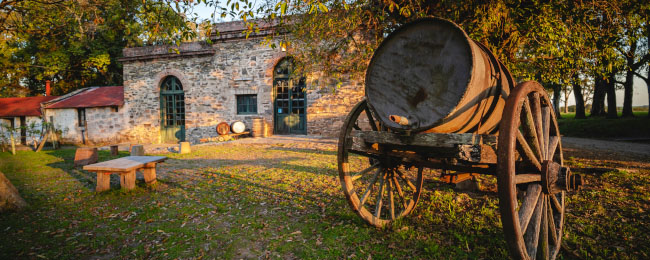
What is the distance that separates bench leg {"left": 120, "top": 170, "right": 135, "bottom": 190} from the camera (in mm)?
4676

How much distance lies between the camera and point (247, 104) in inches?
547

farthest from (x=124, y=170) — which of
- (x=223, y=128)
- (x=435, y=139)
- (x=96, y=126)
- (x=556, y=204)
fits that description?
(x=96, y=126)

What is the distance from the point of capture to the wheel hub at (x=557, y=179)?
2.17 meters

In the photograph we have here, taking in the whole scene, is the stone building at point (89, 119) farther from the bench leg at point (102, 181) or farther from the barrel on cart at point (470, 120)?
the barrel on cart at point (470, 120)

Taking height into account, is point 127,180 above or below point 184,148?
below

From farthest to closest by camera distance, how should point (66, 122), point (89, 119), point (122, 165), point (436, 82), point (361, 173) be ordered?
point (66, 122) < point (89, 119) < point (122, 165) < point (361, 173) < point (436, 82)

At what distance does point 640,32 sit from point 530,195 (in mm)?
5538

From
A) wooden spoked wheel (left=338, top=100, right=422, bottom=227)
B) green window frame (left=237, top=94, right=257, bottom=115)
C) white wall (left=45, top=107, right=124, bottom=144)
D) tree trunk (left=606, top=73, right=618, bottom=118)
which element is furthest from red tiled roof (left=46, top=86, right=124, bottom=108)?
tree trunk (left=606, top=73, right=618, bottom=118)

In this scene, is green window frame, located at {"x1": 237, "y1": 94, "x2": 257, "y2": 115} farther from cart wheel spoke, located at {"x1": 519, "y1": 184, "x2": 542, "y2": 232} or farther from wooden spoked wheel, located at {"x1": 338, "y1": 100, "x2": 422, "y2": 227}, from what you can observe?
cart wheel spoke, located at {"x1": 519, "y1": 184, "x2": 542, "y2": 232}

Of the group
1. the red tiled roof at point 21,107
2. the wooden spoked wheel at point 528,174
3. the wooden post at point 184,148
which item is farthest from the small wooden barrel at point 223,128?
the wooden spoked wheel at point 528,174

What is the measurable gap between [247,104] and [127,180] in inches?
371

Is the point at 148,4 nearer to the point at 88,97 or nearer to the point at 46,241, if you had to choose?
the point at 46,241

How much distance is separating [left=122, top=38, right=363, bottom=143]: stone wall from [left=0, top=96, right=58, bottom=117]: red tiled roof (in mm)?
6259

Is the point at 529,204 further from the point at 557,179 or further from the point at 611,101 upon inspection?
the point at 611,101
